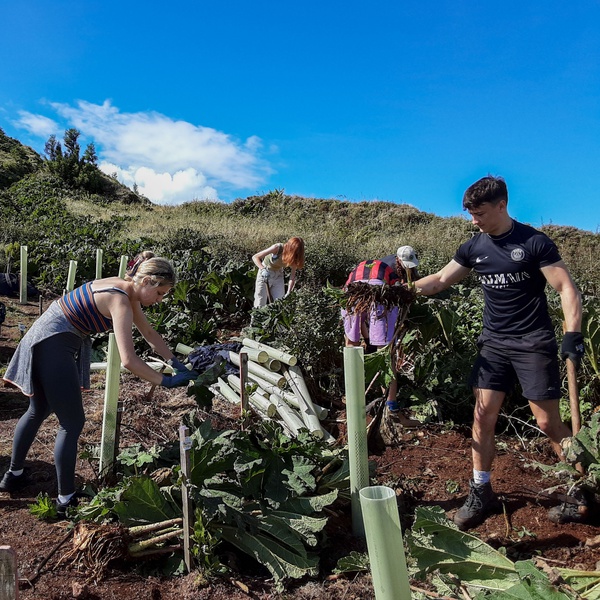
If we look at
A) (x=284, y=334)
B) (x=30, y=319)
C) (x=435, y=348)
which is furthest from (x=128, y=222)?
(x=435, y=348)

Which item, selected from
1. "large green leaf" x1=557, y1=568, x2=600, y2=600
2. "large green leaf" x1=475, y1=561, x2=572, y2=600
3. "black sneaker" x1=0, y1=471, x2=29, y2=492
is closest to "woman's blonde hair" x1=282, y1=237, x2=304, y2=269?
"black sneaker" x1=0, y1=471, x2=29, y2=492

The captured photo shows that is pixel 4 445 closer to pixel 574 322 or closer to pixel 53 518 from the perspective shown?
pixel 53 518

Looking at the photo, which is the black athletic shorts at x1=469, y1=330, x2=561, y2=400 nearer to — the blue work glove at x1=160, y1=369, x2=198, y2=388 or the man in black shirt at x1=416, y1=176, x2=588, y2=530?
the man in black shirt at x1=416, y1=176, x2=588, y2=530

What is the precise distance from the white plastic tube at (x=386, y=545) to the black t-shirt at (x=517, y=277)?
5.74 feet

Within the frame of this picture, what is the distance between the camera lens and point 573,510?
2.78 meters

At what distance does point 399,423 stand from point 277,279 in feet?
10.8

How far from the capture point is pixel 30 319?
28.0ft

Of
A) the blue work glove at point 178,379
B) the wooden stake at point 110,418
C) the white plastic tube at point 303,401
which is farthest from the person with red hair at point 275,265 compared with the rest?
the wooden stake at point 110,418

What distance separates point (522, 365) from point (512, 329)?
7.8 inches

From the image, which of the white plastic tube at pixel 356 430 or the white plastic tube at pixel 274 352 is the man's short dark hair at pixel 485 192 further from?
the white plastic tube at pixel 274 352

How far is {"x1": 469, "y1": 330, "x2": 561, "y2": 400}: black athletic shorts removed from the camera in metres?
2.76

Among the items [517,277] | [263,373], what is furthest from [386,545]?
[263,373]

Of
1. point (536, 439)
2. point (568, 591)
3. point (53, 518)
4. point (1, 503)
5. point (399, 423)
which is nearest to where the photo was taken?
point (568, 591)

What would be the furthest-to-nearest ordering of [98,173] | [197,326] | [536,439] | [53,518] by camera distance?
[98,173]
[197,326]
[536,439]
[53,518]
